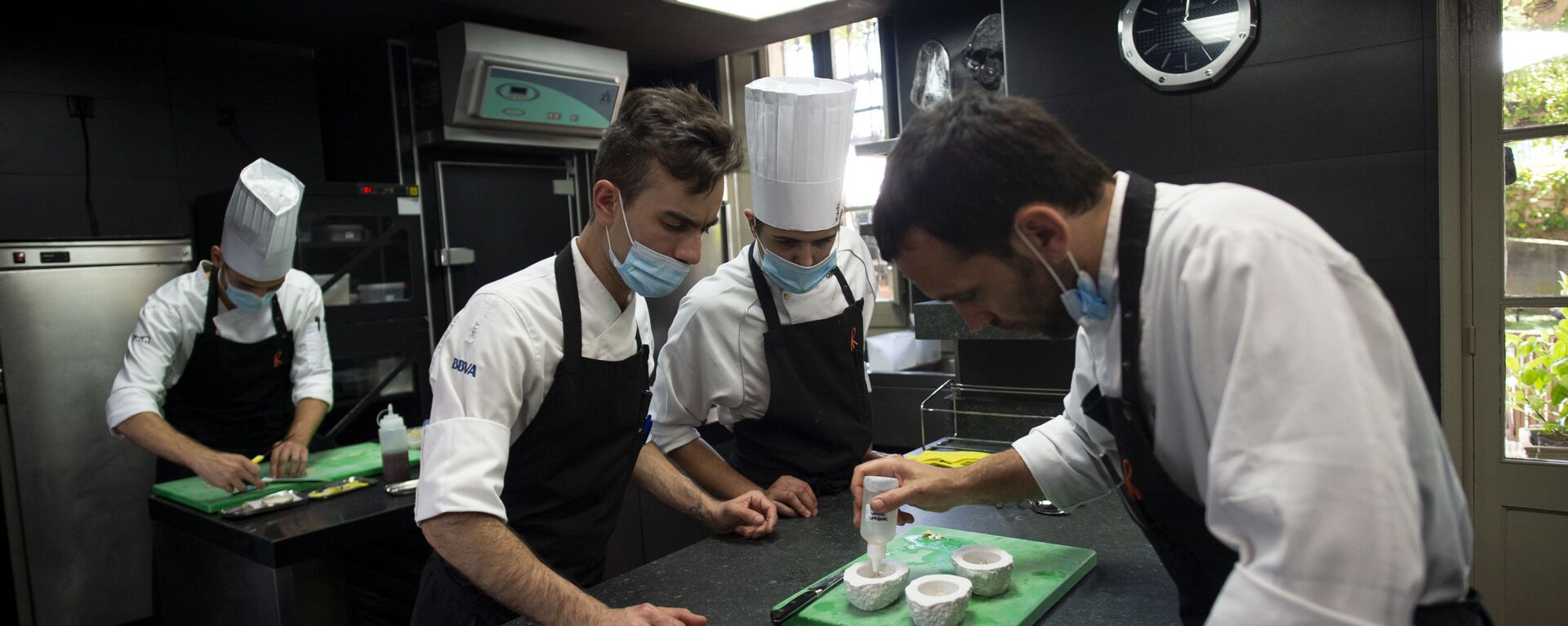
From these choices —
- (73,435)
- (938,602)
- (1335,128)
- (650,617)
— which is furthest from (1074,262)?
(73,435)

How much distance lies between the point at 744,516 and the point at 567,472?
34cm

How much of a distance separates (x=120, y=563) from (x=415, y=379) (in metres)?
1.28

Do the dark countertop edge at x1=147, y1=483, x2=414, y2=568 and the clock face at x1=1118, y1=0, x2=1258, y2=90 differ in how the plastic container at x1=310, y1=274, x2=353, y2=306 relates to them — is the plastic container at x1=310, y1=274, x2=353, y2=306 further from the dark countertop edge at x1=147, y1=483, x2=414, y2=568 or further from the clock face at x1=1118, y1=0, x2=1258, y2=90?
the clock face at x1=1118, y1=0, x2=1258, y2=90

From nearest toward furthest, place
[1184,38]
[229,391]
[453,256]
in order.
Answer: [1184,38] < [229,391] < [453,256]

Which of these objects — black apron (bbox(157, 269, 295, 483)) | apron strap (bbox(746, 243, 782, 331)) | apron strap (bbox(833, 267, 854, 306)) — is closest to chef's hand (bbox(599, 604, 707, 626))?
apron strap (bbox(746, 243, 782, 331))

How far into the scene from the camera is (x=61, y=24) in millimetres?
3418

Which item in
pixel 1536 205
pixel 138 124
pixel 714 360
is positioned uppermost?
pixel 138 124

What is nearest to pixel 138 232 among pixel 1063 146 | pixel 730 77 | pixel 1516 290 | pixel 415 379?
pixel 415 379

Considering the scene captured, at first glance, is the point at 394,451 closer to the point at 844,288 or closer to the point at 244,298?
the point at 244,298

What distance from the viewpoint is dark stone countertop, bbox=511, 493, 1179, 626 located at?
131 centimetres

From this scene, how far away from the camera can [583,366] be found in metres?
1.58

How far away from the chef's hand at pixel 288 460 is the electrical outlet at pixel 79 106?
195 centimetres

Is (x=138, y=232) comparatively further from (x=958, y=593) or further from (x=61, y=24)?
(x=958, y=593)

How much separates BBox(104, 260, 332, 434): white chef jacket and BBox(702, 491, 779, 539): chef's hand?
1.89 metres
